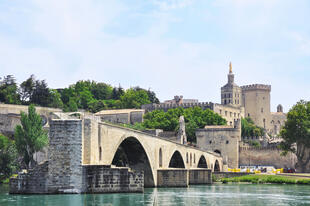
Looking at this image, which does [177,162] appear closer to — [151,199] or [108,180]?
[151,199]

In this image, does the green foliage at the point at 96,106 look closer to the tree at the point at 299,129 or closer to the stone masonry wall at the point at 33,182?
the tree at the point at 299,129

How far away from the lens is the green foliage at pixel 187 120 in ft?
292

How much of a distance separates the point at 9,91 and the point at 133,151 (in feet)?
184

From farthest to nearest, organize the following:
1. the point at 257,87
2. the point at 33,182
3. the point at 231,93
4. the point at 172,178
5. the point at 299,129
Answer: the point at 231,93 < the point at 257,87 < the point at 299,129 < the point at 172,178 < the point at 33,182

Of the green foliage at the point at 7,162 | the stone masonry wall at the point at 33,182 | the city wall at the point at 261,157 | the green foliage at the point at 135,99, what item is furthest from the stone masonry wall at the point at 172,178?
the green foliage at the point at 135,99

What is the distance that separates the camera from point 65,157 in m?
33.4

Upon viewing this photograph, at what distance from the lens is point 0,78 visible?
98062 mm

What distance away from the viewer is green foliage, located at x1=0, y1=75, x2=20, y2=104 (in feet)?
312

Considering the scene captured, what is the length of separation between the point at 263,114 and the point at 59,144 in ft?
339

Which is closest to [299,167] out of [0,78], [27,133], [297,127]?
[297,127]

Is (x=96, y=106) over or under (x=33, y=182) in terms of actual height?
over

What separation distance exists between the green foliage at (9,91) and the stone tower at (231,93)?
51.8m

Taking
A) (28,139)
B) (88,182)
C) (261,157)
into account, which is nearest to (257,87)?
(261,157)

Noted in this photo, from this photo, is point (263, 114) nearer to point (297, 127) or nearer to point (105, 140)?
point (297, 127)
